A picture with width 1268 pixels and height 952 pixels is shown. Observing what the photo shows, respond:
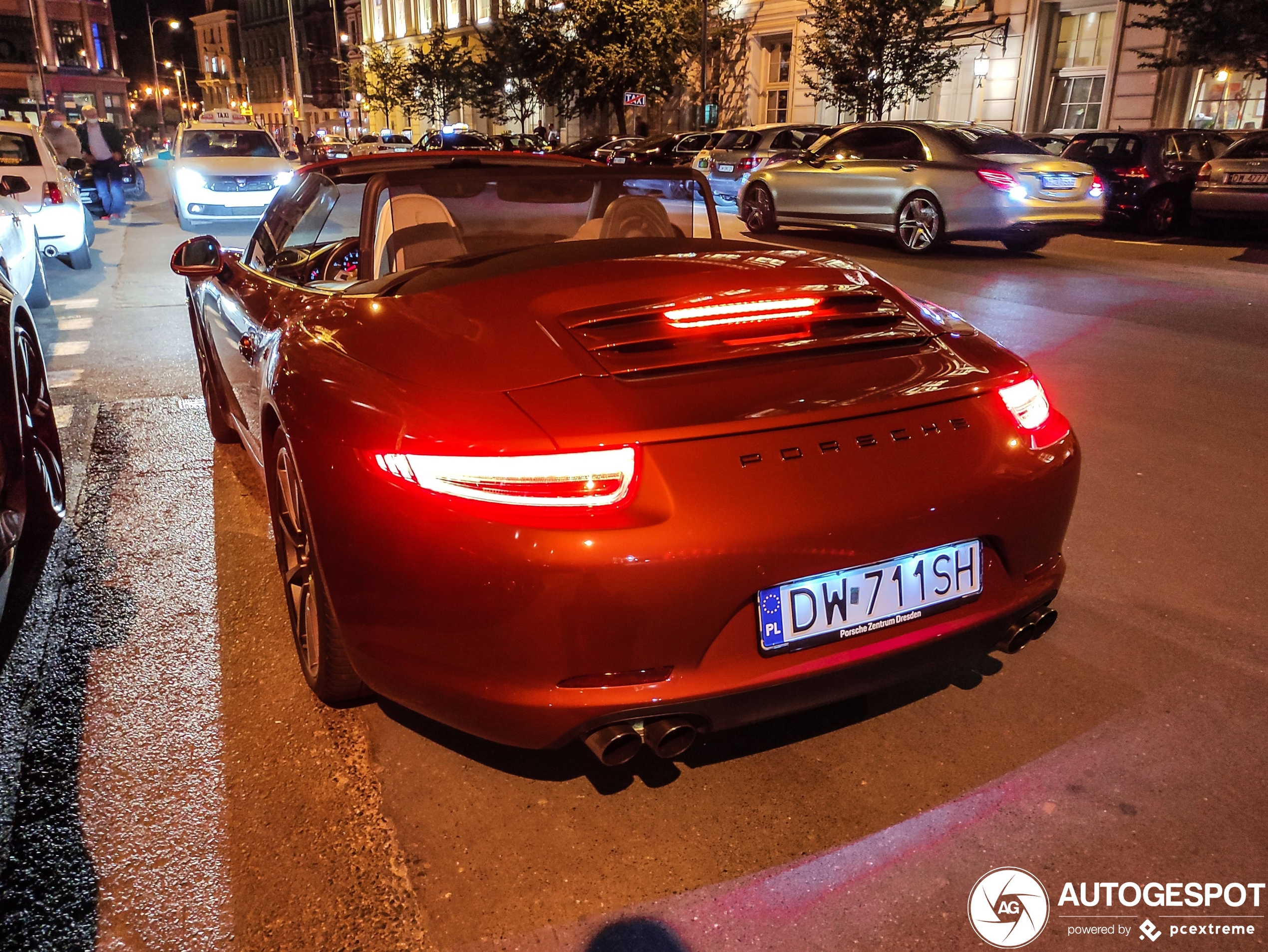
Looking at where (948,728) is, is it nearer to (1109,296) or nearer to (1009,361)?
(1009,361)

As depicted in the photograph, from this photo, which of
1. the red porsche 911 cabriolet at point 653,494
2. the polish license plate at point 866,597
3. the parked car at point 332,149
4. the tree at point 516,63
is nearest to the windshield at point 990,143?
the red porsche 911 cabriolet at point 653,494

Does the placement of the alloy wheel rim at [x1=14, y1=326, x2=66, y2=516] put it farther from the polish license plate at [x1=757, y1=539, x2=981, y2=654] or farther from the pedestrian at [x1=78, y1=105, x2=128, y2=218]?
the pedestrian at [x1=78, y1=105, x2=128, y2=218]

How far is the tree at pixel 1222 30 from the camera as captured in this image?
61.5 ft

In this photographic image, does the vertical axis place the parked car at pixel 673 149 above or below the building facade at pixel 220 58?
below

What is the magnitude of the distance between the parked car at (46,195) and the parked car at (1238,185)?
1463 cm

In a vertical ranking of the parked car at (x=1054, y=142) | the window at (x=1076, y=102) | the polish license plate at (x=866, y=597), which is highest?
the window at (x=1076, y=102)

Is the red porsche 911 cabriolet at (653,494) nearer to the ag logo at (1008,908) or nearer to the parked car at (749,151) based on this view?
the ag logo at (1008,908)

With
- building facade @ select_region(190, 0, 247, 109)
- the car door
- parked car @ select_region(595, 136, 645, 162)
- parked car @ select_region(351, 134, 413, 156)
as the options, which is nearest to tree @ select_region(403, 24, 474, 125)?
parked car @ select_region(351, 134, 413, 156)

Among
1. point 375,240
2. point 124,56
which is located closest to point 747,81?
point 375,240

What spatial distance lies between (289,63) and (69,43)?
83.4 ft

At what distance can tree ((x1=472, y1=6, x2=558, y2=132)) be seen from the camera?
140 ft

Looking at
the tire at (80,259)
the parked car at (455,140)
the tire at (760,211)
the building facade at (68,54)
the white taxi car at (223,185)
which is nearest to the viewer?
the tire at (80,259)

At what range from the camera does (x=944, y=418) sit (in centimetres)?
217

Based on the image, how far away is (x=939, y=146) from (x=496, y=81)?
1666 inches
